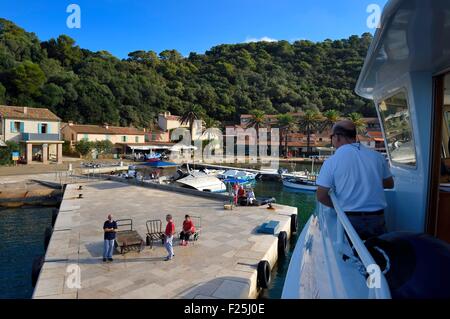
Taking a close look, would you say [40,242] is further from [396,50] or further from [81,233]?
[396,50]

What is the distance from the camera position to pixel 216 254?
11023 millimetres

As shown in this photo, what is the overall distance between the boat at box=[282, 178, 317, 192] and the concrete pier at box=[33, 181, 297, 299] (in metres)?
14.3

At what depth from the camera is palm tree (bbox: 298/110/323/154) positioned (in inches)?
2874

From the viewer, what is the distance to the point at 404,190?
4.25 meters

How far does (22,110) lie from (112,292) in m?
46.9

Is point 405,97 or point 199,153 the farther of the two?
point 199,153

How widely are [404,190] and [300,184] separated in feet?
97.2

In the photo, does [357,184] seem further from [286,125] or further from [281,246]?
[286,125]

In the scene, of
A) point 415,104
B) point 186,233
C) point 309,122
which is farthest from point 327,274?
point 309,122

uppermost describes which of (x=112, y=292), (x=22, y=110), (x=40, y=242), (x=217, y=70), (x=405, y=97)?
(x=217, y=70)

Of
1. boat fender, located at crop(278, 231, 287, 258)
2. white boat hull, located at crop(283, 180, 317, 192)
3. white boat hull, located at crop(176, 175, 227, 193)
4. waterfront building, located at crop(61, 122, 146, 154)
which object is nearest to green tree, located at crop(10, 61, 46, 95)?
waterfront building, located at crop(61, 122, 146, 154)

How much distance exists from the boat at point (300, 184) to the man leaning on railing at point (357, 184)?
1173 inches

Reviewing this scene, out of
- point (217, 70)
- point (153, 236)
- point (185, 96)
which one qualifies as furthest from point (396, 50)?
point (217, 70)
